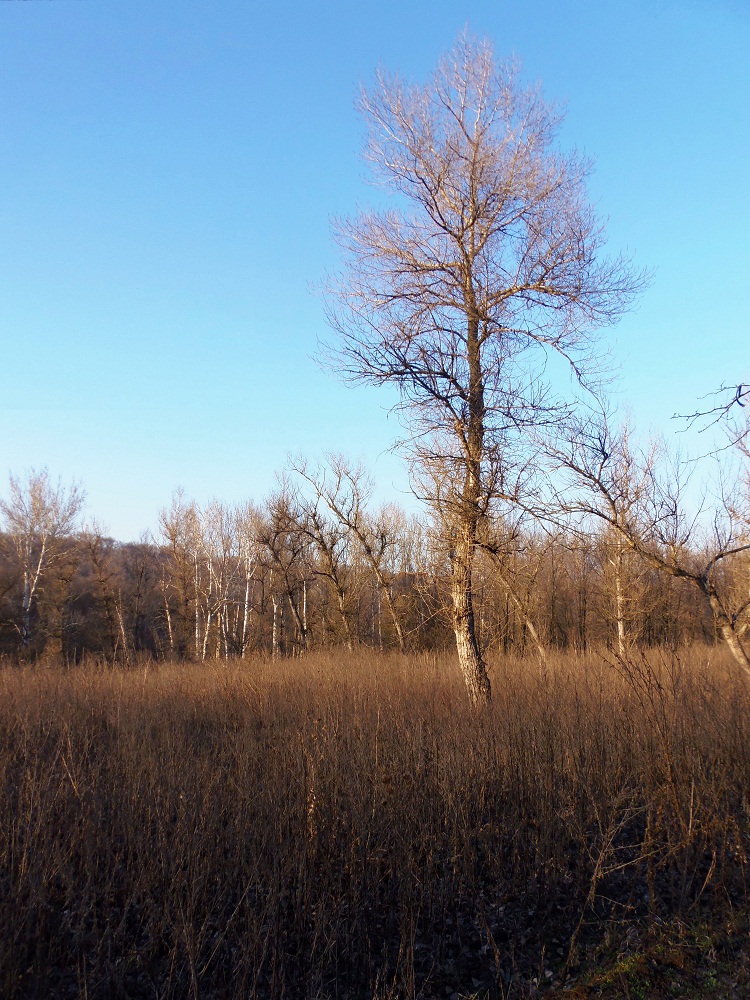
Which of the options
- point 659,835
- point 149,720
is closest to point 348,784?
point 659,835

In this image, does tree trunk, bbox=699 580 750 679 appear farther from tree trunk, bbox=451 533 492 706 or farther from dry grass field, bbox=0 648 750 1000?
tree trunk, bbox=451 533 492 706

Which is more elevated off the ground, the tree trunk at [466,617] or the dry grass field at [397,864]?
the tree trunk at [466,617]

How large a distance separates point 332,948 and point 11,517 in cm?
3356

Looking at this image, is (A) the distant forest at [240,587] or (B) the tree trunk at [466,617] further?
(A) the distant forest at [240,587]

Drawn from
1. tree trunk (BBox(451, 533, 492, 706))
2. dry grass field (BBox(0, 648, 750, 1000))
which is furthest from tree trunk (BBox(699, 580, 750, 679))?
tree trunk (BBox(451, 533, 492, 706))

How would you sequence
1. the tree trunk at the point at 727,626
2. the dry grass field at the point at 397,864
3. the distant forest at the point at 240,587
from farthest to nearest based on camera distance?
1. the distant forest at the point at 240,587
2. the tree trunk at the point at 727,626
3. the dry grass field at the point at 397,864

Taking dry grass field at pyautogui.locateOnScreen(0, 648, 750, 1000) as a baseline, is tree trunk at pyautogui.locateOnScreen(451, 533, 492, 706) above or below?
above

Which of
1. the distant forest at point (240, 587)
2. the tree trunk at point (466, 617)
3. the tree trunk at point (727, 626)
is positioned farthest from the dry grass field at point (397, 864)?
the distant forest at point (240, 587)

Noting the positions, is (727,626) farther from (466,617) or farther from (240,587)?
(240,587)

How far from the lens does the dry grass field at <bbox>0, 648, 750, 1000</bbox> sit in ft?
11.5

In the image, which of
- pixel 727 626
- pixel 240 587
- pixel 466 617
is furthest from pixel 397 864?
pixel 240 587

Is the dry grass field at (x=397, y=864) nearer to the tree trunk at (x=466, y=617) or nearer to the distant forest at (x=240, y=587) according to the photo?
the tree trunk at (x=466, y=617)

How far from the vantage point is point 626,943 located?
387 cm

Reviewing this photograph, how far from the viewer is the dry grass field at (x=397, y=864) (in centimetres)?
349
